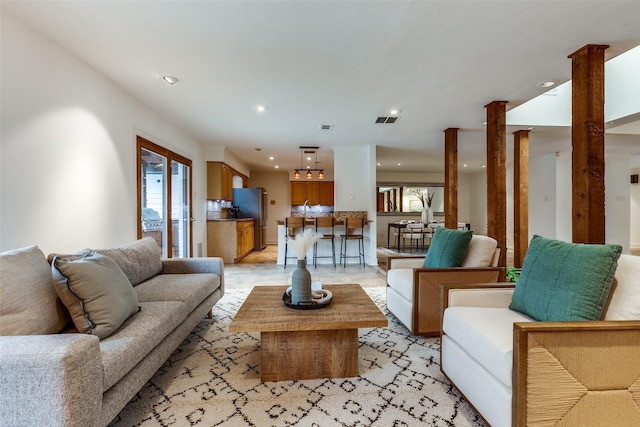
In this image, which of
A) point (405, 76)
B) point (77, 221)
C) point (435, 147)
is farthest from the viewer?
point (435, 147)

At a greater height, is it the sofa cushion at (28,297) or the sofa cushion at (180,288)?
the sofa cushion at (28,297)

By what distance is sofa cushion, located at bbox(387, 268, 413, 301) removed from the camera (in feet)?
8.29

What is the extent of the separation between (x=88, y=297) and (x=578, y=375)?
226 cm

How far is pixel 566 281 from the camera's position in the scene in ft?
4.72

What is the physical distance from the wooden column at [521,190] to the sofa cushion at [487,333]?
158 inches

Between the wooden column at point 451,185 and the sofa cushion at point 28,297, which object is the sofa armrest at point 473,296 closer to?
the sofa cushion at point 28,297

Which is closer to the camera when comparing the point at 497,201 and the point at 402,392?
the point at 402,392

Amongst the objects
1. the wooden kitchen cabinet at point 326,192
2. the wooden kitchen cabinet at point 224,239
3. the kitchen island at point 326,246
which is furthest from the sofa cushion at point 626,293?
the wooden kitchen cabinet at point 326,192

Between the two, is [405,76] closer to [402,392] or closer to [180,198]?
[402,392]

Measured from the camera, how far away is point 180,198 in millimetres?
5039

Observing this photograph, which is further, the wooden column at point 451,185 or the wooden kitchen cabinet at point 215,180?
the wooden kitchen cabinet at point 215,180

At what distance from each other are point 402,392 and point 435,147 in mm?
5475

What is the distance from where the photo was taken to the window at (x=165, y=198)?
3.84 metres

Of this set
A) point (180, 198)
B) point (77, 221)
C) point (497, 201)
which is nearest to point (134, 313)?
point (77, 221)
